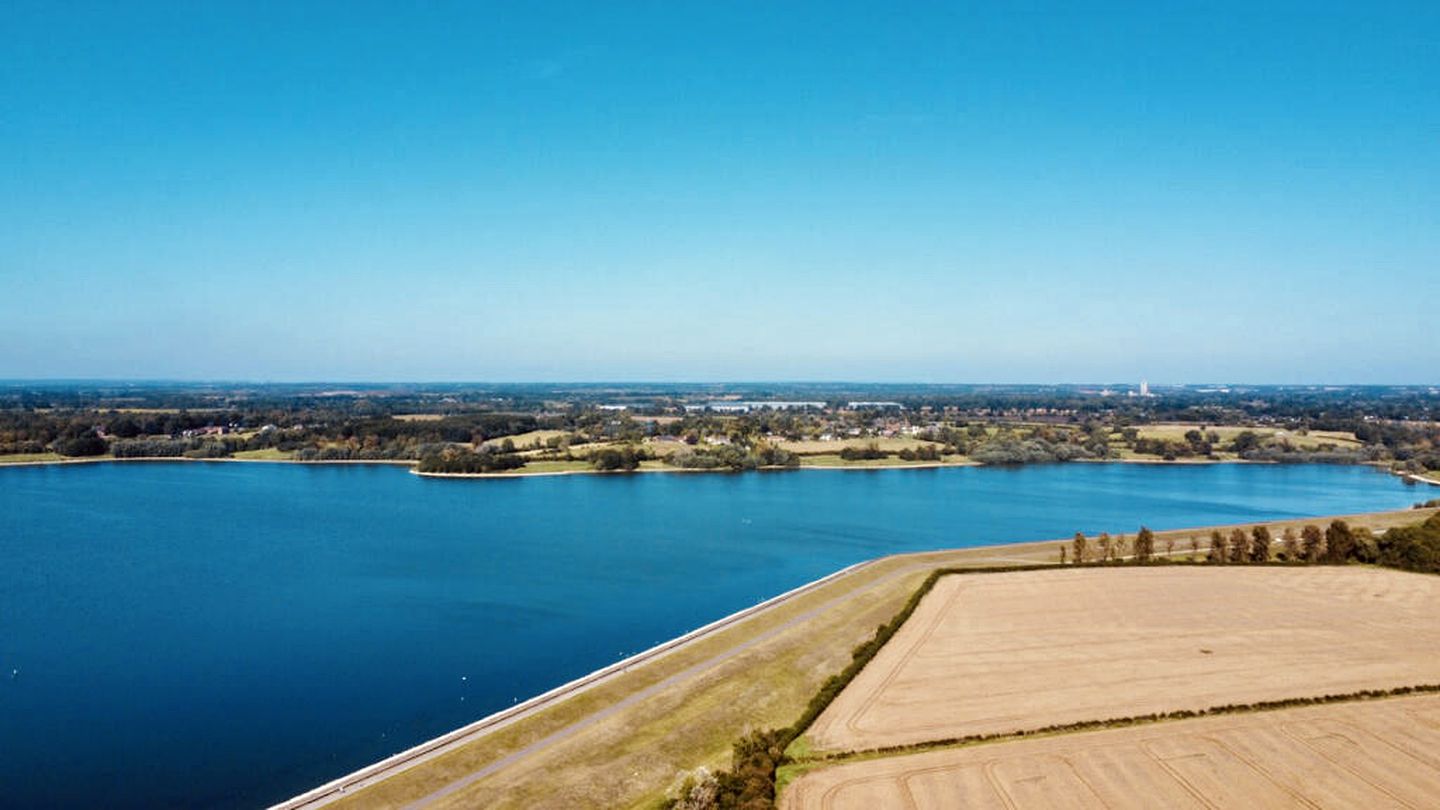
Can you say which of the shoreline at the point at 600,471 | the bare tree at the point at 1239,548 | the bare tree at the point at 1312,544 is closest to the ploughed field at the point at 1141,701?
the bare tree at the point at 1312,544

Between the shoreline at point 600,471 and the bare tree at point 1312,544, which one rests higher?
the bare tree at point 1312,544

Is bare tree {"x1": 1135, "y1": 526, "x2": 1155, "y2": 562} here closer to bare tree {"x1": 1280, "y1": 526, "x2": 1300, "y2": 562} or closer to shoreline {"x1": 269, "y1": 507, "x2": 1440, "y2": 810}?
shoreline {"x1": 269, "y1": 507, "x2": 1440, "y2": 810}

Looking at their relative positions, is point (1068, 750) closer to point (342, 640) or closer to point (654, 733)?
point (654, 733)

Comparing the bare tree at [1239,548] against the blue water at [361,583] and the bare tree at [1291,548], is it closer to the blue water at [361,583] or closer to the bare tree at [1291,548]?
the bare tree at [1291,548]

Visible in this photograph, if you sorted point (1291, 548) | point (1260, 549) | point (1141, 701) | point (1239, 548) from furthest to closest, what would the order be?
point (1291, 548) < point (1239, 548) < point (1260, 549) < point (1141, 701)

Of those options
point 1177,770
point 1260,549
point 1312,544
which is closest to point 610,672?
point 1177,770

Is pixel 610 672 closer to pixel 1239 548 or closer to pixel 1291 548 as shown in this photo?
pixel 1239 548
